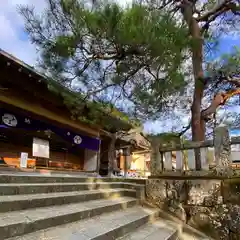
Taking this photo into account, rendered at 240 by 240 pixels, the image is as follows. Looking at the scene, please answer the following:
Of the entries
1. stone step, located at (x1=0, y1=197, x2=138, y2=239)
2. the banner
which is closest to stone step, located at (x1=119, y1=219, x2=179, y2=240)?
stone step, located at (x1=0, y1=197, x2=138, y2=239)

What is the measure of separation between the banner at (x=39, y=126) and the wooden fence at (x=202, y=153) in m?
4.11

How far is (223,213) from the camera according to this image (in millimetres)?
4480

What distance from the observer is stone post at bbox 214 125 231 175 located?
457 cm

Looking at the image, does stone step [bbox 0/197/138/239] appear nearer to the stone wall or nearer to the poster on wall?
the stone wall

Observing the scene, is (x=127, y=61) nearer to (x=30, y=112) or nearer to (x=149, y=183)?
(x=149, y=183)

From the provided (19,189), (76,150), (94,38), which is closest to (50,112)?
(76,150)

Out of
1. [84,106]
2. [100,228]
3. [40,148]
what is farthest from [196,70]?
[40,148]

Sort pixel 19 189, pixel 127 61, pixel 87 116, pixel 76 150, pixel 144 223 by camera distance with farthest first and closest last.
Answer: pixel 76 150 < pixel 87 116 < pixel 127 61 < pixel 144 223 < pixel 19 189

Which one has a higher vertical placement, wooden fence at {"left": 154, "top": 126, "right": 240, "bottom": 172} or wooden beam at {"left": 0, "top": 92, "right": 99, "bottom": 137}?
wooden beam at {"left": 0, "top": 92, "right": 99, "bottom": 137}

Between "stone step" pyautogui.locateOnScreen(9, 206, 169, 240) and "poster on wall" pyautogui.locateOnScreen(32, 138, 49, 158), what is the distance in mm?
4947

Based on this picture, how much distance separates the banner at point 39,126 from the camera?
23.1ft

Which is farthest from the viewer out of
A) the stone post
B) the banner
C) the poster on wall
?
the poster on wall

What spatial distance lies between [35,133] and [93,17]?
5662mm

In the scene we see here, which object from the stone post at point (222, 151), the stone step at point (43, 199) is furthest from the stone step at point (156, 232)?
the stone post at point (222, 151)
